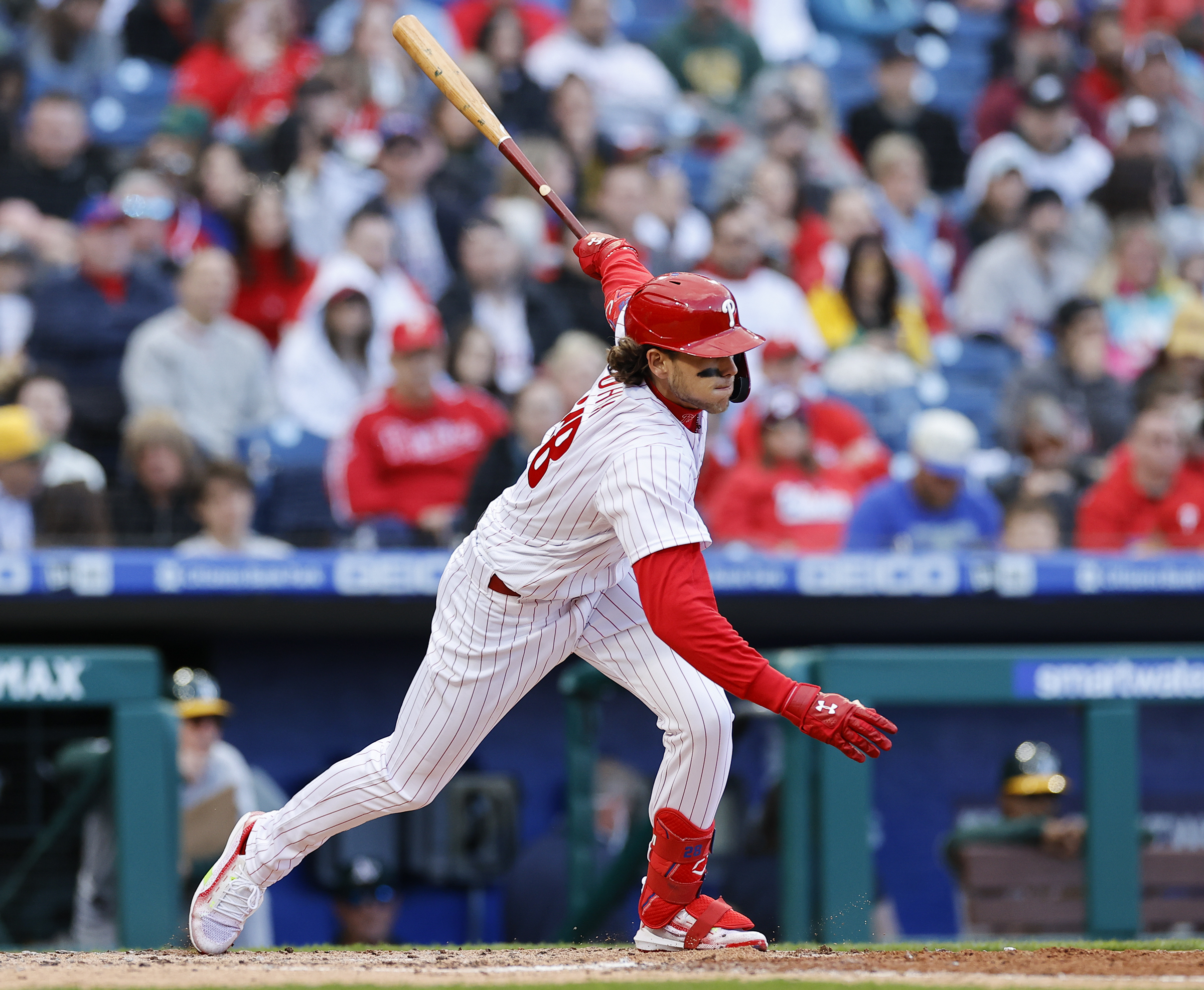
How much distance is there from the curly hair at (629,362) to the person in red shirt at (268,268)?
12.8 feet

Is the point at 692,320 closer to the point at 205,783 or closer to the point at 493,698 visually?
the point at 493,698

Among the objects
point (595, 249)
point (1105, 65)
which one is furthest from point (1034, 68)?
point (595, 249)

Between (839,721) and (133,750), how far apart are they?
1.80m

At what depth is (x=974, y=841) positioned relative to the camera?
4.58 meters

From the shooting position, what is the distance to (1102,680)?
4.14 meters

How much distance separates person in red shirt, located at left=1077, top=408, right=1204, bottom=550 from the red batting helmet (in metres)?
3.04

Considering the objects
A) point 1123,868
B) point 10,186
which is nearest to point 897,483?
point 1123,868

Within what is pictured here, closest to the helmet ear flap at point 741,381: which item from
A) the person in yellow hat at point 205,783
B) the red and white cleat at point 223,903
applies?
the red and white cleat at point 223,903

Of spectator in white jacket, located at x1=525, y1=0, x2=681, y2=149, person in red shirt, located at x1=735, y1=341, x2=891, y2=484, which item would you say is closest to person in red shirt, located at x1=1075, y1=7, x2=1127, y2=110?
spectator in white jacket, located at x1=525, y1=0, x2=681, y2=149

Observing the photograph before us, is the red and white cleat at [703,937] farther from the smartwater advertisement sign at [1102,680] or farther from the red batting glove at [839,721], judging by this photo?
the smartwater advertisement sign at [1102,680]

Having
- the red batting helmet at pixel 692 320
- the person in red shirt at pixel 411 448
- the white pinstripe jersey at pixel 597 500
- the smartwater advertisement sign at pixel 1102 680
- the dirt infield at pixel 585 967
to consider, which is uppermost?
the person in red shirt at pixel 411 448

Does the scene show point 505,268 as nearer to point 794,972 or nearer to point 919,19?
point 919,19

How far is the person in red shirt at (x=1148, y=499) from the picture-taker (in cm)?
575

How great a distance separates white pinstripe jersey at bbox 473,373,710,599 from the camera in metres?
2.93
